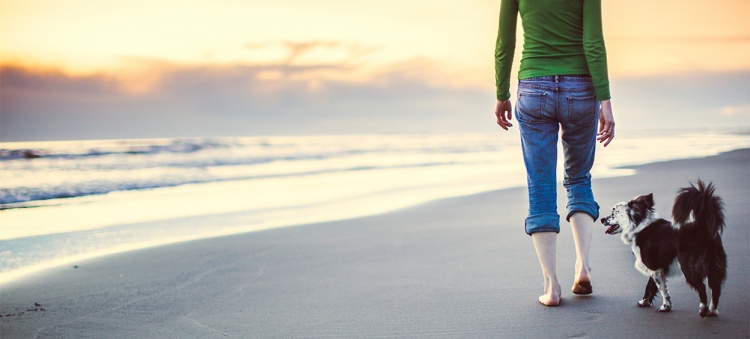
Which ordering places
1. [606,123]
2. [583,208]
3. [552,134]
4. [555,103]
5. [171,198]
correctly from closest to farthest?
[606,123]
[555,103]
[552,134]
[583,208]
[171,198]

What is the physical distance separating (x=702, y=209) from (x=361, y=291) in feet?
6.47

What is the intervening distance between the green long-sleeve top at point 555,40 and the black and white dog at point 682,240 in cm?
59

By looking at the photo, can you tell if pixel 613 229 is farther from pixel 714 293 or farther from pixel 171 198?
pixel 171 198

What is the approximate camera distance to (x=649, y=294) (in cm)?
316

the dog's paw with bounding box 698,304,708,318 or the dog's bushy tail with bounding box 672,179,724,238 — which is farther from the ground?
the dog's bushy tail with bounding box 672,179,724,238

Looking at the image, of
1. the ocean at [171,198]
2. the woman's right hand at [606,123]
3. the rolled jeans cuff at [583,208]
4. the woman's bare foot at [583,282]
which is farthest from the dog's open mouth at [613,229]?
the ocean at [171,198]

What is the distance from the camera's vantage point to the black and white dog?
2764mm

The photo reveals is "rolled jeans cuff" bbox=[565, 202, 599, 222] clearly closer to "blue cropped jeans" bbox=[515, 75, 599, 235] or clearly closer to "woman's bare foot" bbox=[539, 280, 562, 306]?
"blue cropped jeans" bbox=[515, 75, 599, 235]

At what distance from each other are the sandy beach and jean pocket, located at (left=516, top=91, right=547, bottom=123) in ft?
3.13

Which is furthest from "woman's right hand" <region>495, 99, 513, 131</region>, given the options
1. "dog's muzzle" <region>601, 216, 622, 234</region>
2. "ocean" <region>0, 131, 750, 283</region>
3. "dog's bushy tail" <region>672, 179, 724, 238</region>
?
"ocean" <region>0, 131, 750, 283</region>

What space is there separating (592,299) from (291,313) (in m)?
1.57

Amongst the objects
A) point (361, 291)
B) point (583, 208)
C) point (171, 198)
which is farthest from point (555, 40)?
point (171, 198)

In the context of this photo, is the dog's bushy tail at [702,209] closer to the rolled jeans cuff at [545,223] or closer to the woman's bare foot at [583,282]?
the rolled jeans cuff at [545,223]

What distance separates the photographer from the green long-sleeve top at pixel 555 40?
3106 mm
